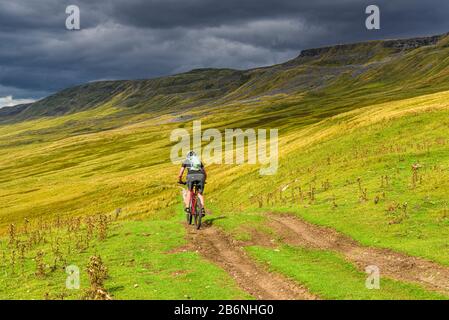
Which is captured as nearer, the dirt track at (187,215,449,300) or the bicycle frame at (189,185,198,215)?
the dirt track at (187,215,449,300)

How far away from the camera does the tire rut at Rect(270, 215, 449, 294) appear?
56.4ft

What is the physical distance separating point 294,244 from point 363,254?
3525 millimetres

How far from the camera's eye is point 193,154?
26766 mm

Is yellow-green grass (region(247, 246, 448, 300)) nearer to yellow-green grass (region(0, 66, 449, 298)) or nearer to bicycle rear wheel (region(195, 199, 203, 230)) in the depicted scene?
yellow-green grass (region(0, 66, 449, 298))

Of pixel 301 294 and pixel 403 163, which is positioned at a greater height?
pixel 403 163

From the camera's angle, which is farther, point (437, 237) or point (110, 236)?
point (110, 236)

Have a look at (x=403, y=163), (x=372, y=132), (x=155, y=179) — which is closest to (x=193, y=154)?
(x=403, y=163)

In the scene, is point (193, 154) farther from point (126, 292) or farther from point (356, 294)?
point (356, 294)

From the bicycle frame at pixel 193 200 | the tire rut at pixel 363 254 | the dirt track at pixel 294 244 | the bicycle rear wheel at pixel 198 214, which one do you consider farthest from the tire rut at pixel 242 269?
the tire rut at pixel 363 254

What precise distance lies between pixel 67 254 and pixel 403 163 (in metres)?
27.1

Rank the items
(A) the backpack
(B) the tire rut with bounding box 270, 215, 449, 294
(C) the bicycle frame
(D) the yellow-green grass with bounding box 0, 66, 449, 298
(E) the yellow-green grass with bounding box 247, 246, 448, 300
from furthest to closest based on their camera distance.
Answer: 1. (C) the bicycle frame
2. (A) the backpack
3. (D) the yellow-green grass with bounding box 0, 66, 449, 298
4. (B) the tire rut with bounding box 270, 215, 449, 294
5. (E) the yellow-green grass with bounding box 247, 246, 448, 300

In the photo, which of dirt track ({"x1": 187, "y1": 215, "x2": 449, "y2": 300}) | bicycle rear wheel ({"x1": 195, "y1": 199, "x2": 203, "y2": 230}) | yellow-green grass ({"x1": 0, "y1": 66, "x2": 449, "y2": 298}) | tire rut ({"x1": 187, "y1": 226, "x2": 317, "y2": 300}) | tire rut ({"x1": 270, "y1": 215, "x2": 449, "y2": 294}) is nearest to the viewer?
tire rut ({"x1": 187, "y1": 226, "x2": 317, "y2": 300})

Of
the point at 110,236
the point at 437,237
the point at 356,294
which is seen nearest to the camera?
the point at 356,294

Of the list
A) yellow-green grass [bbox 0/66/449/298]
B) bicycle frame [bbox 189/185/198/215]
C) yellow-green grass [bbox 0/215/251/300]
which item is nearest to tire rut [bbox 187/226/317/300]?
yellow-green grass [bbox 0/215/251/300]
